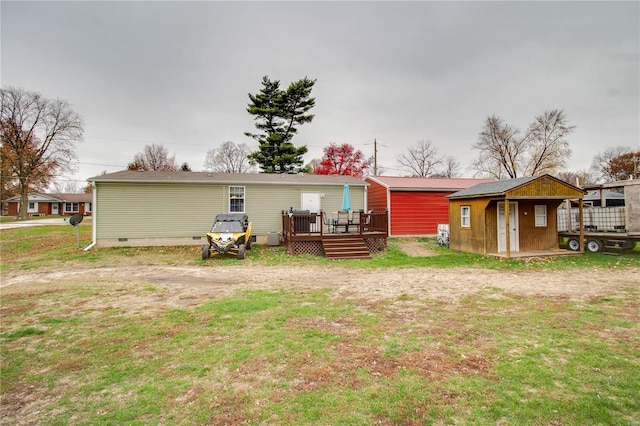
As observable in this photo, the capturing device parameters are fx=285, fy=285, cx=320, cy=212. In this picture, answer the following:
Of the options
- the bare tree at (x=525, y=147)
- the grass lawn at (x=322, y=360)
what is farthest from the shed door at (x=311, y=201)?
the bare tree at (x=525, y=147)

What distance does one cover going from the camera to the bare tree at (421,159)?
40.8 meters

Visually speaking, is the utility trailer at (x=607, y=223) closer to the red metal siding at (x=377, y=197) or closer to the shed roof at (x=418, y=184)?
the shed roof at (x=418, y=184)

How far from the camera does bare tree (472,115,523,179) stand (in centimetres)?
3075

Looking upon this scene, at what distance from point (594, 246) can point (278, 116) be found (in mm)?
27751

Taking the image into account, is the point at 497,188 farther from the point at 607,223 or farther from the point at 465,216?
the point at 607,223

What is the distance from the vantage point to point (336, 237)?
41.7 ft

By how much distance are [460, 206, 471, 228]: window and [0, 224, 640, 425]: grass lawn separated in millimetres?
6709

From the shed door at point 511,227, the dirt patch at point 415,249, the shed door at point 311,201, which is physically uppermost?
the shed door at point 311,201

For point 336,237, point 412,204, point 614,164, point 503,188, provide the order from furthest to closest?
point 614,164 < point 412,204 < point 336,237 < point 503,188

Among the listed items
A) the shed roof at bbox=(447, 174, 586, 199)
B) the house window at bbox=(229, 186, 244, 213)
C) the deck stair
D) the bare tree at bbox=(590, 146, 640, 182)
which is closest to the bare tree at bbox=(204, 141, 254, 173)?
the house window at bbox=(229, 186, 244, 213)

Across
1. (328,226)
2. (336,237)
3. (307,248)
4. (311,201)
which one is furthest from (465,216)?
(311,201)

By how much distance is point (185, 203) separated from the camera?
14.6m

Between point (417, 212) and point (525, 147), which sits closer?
point (417, 212)

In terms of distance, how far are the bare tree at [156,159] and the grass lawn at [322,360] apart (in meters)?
39.2
